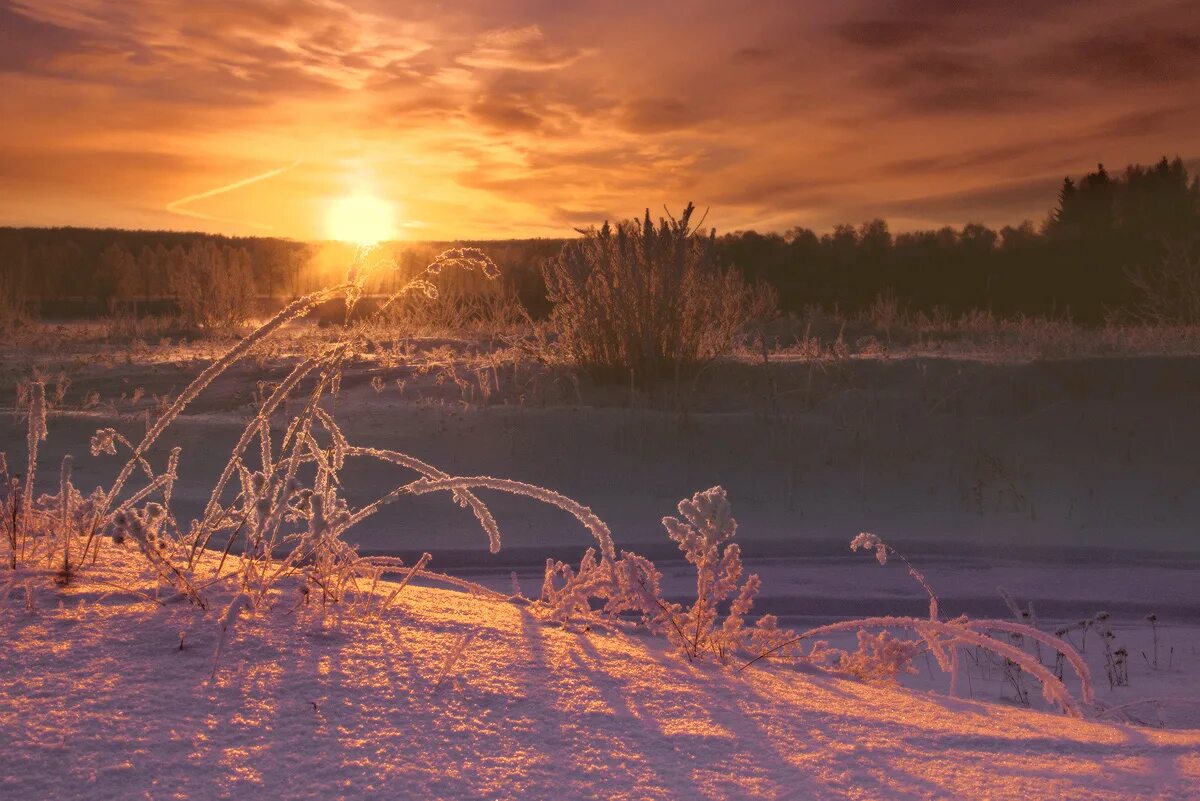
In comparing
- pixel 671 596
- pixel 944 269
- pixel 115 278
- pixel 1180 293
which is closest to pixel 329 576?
pixel 671 596

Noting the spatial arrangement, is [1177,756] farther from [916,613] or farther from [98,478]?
[98,478]

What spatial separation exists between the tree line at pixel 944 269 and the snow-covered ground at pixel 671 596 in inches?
456

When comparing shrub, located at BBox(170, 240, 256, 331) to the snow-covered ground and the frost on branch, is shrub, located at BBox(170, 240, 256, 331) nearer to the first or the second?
the snow-covered ground

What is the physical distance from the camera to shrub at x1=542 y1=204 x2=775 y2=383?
957 cm

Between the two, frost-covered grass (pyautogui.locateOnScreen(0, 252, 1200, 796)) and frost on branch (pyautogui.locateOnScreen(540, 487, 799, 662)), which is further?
frost on branch (pyautogui.locateOnScreen(540, 487, 799, 662))

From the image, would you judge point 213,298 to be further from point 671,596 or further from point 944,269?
point 944,269

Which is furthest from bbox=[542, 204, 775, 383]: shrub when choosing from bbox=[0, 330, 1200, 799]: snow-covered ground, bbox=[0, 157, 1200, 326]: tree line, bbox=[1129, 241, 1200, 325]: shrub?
bbox=[0, 157, 1200, 326]: tree line

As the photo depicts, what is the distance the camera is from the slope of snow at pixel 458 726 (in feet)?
4.78

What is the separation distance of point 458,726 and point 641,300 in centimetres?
805

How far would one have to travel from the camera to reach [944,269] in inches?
1291

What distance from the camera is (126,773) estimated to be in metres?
1.42

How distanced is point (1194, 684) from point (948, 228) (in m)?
38.3

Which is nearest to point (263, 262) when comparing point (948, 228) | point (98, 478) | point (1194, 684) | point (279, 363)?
point (948, 228)

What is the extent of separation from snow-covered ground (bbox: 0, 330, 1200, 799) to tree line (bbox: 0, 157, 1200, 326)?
38.0 feet
